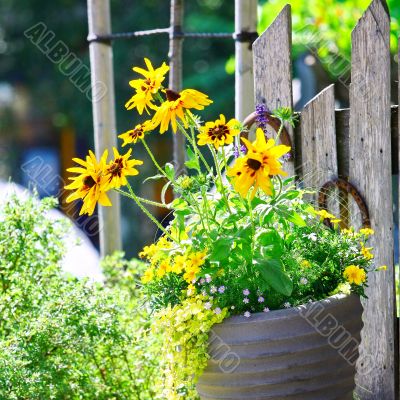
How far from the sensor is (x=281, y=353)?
2.38 metres

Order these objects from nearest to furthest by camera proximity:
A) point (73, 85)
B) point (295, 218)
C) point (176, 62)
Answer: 1. point (295, 218)
2. point (176, 62)
3. point (73, 85)

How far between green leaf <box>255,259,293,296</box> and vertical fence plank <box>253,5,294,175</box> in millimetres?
928

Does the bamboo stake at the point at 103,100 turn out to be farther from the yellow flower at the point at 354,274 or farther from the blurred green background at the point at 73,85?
the blurred green background at the point at 73,85

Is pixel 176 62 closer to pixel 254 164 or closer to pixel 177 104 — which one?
pixel 177 104

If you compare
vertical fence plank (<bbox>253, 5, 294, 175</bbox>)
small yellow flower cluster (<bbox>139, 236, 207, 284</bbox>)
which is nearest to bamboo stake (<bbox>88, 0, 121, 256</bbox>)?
vertical fence plank (<bbox>253, 5, 294, 175</bbox>)

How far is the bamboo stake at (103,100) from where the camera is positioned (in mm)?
3928

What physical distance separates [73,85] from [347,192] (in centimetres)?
988

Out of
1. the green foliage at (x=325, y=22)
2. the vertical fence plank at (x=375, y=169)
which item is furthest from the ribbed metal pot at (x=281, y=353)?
the green foliage at (x=325, y=22)

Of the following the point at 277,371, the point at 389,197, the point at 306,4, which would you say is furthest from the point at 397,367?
the point at 306,4

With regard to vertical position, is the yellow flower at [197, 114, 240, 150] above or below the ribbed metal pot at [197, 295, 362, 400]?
above

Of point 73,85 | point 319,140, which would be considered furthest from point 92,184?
point 73,85

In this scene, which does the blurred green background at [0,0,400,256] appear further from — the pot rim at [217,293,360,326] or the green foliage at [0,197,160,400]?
the pot rim at [217,293,360,326]

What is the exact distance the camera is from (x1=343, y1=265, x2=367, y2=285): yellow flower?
2545mm

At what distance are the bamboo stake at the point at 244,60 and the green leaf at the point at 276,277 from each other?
129cm
